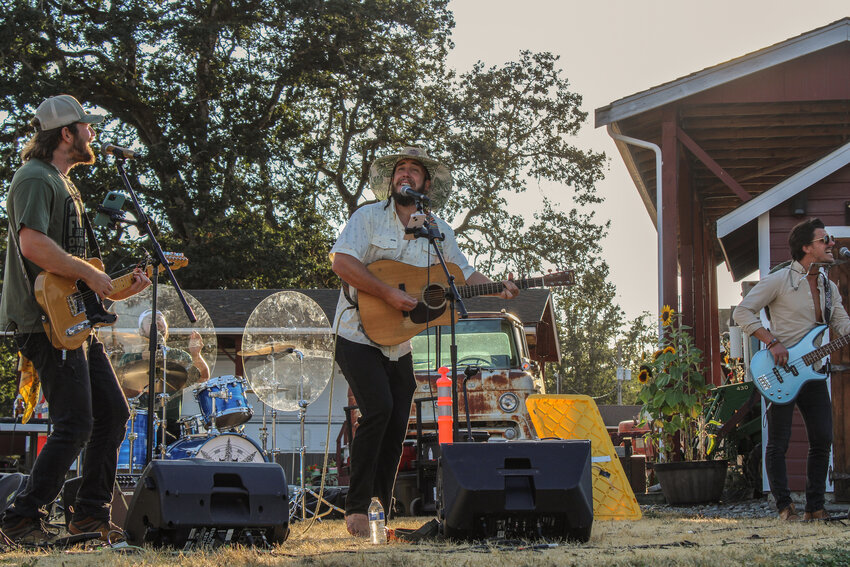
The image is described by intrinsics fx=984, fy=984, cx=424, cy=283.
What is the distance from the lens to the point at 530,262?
2823 cm

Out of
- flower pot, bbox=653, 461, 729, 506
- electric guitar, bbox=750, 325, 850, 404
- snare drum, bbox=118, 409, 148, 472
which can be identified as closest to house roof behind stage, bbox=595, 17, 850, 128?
flower pot, bbox=653, 461, 729, 506

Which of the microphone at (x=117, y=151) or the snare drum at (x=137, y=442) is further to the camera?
the snare drum at (x=137, y=442)

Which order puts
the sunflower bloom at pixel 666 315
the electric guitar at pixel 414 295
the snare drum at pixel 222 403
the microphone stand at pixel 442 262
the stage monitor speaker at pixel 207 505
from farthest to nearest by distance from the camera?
the sunflower bloom at pixel 666 315
the snare drum at pixel 222 403
the electric guitar at pixel 414 295
the microphone stand at pixel 442 262
the stage monitor speaker at pixel 207 505

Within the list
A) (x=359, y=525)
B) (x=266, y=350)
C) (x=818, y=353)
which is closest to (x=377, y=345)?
(x=359, y=525)

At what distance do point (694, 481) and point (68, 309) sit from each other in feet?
19.9

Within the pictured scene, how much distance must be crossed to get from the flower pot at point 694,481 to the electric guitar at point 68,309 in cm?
575

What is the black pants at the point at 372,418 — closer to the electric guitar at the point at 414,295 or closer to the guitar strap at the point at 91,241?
the electric guitar at the point at 414,295

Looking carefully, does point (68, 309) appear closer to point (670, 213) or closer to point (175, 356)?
point (175, 356)

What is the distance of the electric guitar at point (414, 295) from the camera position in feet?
17.6

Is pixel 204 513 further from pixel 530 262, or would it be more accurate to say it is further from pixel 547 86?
pixel 547 86

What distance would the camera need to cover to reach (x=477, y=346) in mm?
10430

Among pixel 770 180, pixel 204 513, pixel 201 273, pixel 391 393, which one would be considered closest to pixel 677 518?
pixel 391 393

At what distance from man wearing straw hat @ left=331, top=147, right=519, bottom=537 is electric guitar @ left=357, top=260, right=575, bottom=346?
5 centimetres

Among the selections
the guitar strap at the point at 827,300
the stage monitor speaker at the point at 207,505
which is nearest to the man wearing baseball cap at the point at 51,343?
the stage monitor speaker at the point at 207,505
